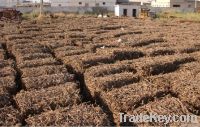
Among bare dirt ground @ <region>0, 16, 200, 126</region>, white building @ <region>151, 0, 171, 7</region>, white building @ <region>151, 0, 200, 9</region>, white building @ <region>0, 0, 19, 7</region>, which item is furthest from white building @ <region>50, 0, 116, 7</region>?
bare dirt ground @ <region>0, 16, 200, 126</region>

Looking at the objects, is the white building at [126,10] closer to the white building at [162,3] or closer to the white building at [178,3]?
the white building at [178,3]

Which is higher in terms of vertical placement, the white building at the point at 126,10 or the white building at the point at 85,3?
the white building at the point at 85,3

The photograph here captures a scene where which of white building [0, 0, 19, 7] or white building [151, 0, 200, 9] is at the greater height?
white building [0, 0, 19, 7]

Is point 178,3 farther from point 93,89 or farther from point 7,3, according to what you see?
point 93,89

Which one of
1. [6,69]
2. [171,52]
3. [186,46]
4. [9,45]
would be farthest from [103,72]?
[9,45]

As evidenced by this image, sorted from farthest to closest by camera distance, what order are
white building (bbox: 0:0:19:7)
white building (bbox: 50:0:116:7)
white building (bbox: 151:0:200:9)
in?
white building (bbox: 0:0:19:7) → white building (bbox: 151:0:200:9) → white building (bbox: 50:0:116:7)

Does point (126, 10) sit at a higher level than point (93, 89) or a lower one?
higher

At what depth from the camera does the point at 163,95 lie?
7.00 metres

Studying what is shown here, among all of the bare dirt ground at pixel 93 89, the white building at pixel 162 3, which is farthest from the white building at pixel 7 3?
the bare dirt ground at pixel 93 89

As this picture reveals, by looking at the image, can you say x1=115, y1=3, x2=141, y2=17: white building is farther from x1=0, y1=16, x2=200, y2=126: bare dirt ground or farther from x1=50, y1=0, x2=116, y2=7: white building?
x1=0, y1=16, x2=200, y2=126: bare dirt ground

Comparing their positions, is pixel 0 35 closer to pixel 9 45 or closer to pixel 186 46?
pixel 9 45

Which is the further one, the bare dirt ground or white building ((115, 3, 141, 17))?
white building ((115, 3, 141, 17))

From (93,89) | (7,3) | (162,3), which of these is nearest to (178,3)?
(162,3)

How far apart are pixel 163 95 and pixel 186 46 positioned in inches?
243
